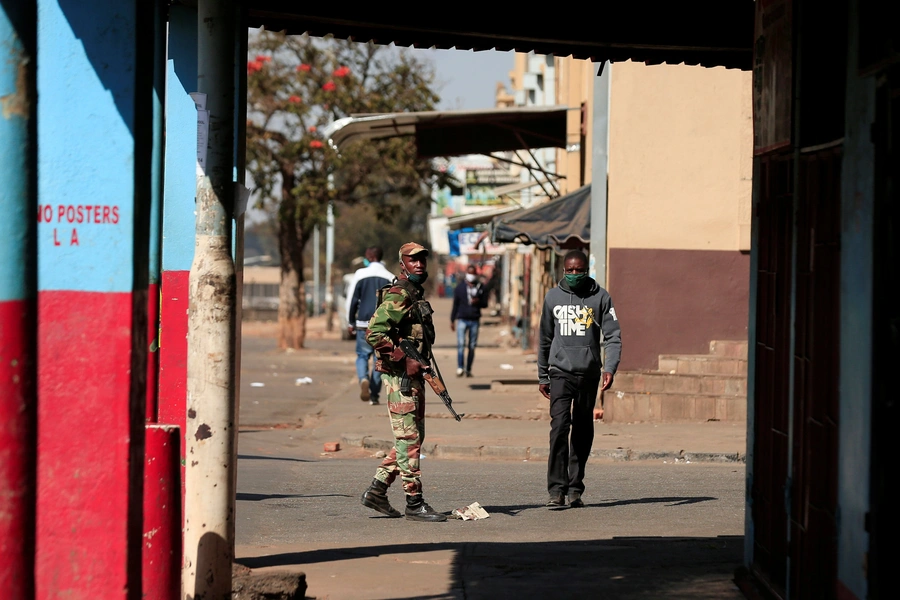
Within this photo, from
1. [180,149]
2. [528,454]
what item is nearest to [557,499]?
[528,454]

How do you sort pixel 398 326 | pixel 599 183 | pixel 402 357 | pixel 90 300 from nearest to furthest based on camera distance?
pixel 90 300
pixel 402 357
pixel 398 326
pixel 599 183

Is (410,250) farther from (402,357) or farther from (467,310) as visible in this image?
(467,310)

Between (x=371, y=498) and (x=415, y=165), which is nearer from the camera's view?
(x=371, y=498)

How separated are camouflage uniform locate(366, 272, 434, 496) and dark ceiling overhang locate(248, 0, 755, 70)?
1.72 m

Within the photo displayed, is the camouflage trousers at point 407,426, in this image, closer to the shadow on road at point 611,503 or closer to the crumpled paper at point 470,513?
the crumpled paper at point 470,513

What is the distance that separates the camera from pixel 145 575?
17.4ft

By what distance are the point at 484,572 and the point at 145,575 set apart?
2.23 meters

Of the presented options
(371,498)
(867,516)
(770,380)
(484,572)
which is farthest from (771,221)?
(371,498)

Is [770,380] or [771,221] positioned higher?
[771,221]

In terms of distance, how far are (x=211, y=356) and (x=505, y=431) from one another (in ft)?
28.6

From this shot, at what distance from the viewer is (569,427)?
958cm

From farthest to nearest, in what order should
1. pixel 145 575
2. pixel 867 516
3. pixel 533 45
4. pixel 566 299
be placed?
1. pixel 566 299
2. pixel 533 45
3. pixel 145 575
4. pixel 867 516

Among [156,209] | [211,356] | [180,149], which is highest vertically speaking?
[180,149]

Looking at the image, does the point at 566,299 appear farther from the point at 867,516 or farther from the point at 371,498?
the point at 867,516
